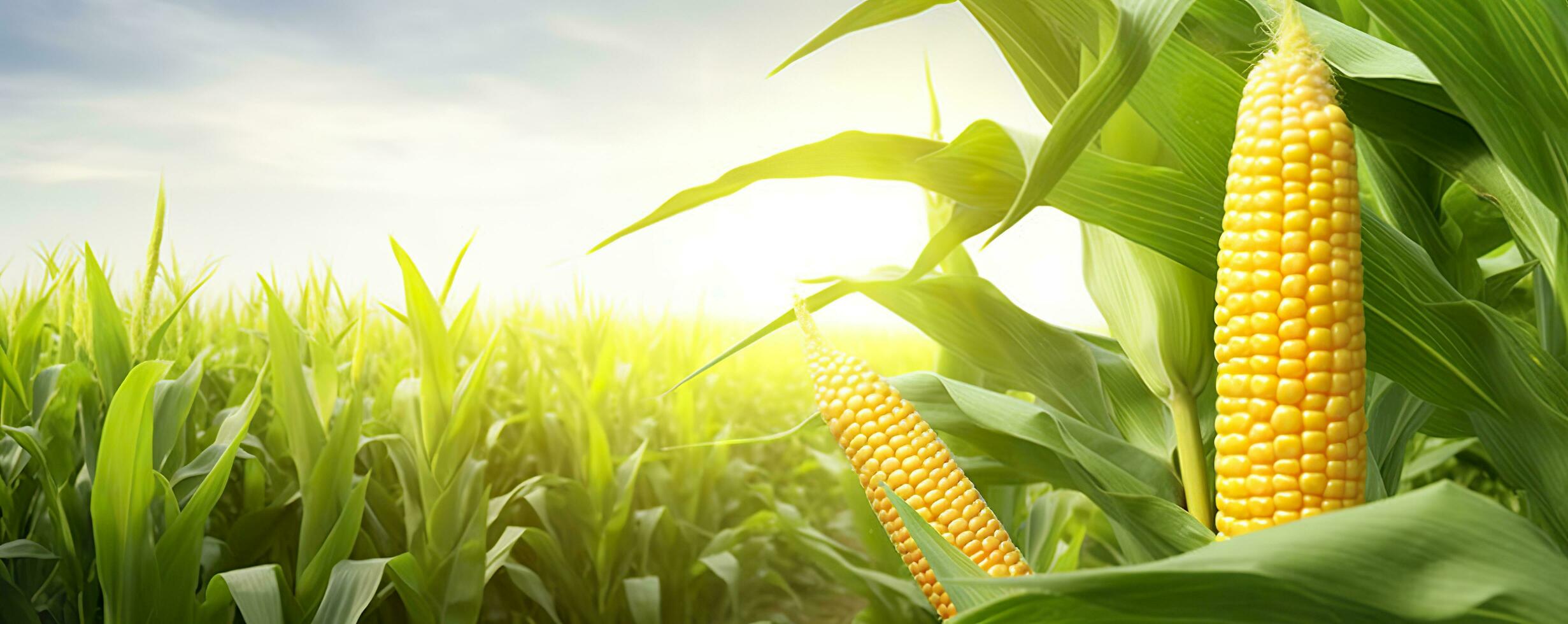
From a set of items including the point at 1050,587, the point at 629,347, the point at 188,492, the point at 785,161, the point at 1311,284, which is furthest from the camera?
the point at 629,347

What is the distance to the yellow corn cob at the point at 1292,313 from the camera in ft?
1.13

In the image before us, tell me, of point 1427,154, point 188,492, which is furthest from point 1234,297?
point 188,492

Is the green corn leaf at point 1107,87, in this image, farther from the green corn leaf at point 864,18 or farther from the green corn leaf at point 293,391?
the green corn leaf at point 293,391

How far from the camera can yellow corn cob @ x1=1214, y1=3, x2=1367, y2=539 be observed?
1.13 feet

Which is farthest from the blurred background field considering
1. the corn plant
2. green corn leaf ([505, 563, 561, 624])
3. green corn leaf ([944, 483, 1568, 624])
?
green corn leaf ([944, 483, 1568, 624])

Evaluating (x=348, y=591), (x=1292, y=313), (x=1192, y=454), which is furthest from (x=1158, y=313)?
(x=348, y=591)

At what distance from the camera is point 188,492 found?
1140mm

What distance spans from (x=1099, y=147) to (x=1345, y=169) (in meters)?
0.23

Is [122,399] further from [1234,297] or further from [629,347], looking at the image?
[629,347]

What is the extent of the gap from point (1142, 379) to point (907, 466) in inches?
10.3

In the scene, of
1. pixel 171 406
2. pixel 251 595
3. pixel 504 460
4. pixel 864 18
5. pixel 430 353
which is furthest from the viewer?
pixel 504 460

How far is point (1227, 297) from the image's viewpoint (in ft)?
1.19

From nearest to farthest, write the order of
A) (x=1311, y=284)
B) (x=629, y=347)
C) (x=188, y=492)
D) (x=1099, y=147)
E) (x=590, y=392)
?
(x=1311, y=284), (x=1099, y=147), (x=188, y=492), (x=590, y=392), (x=629, y=347)

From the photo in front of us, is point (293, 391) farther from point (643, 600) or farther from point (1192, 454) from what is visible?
point (1192, 454)
